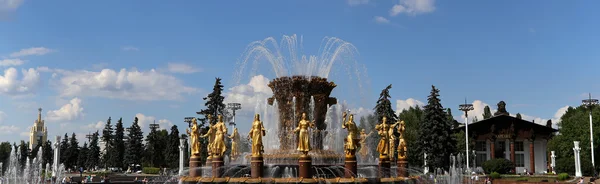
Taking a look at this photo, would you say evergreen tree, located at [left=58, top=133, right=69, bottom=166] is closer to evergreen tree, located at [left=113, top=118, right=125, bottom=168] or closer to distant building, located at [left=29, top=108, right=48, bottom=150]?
evergreen tree, located at [left=113, top=118, right=125, bottom=168]

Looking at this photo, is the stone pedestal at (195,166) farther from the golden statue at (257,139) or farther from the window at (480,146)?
the window at (480,146)

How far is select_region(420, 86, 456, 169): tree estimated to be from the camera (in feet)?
159

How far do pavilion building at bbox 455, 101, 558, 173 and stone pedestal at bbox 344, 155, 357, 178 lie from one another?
49480 millimetres

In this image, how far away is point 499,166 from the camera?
5550 cm

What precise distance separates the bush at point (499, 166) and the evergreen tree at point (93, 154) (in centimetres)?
5941

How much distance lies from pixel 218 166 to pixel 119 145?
68.3m

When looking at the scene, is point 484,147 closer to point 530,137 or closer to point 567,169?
point 530,137

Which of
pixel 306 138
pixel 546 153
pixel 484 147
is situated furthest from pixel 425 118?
pixel 306 138

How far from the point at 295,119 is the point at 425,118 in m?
32.8

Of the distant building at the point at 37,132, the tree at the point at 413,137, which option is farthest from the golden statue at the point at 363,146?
the distant building at the point at 37,132

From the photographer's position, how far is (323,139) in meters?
19.6

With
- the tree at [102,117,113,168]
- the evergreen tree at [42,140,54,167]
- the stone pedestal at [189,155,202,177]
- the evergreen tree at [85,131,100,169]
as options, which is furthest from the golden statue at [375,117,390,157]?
the evergreen tree at [42,140,54,167]

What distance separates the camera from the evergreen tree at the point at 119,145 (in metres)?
79.9

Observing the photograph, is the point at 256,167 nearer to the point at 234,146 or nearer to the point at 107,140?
the point at 234,146
